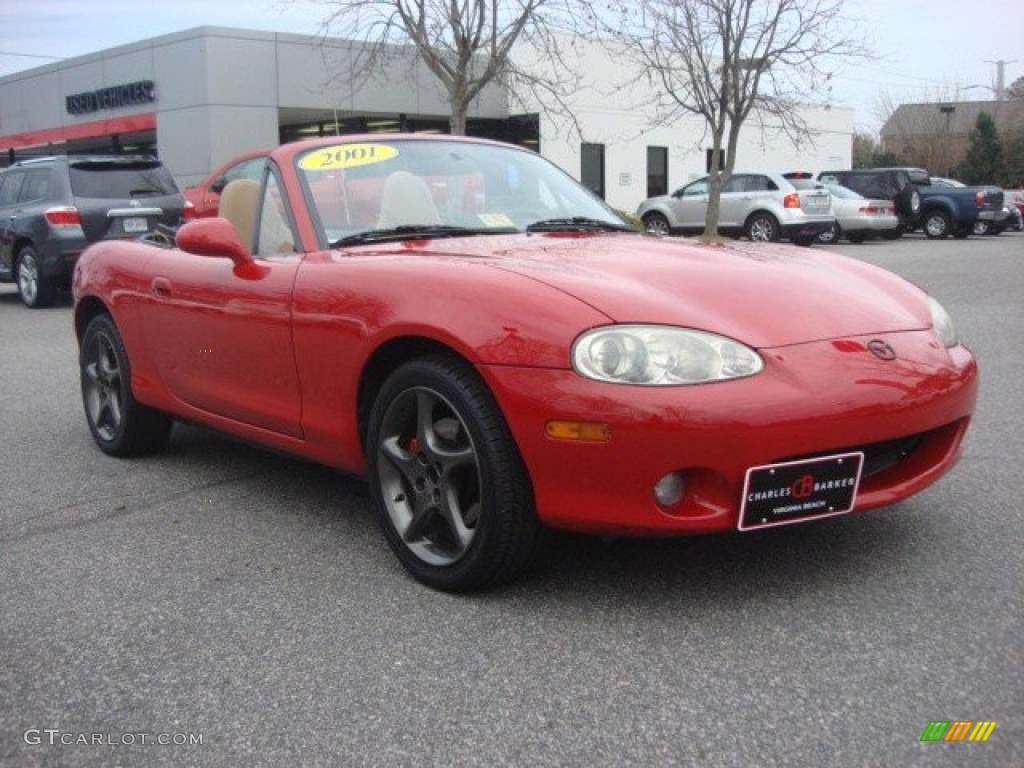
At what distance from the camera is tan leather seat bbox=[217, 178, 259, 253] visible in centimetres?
409

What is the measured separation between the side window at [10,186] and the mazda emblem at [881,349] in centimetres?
1238

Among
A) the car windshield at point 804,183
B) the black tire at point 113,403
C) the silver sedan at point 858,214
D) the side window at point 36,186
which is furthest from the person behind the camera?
the silver sedan at point 858,214

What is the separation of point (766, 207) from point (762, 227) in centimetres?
43

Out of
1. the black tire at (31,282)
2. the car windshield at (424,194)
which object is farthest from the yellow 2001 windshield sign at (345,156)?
the black tire at (31,282)

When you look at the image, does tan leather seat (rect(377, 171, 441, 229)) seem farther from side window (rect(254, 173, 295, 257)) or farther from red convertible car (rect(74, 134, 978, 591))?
side window (rect(254, 173, 295, 257))

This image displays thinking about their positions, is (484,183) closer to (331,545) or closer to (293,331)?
(293,331)

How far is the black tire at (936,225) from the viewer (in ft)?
86.1

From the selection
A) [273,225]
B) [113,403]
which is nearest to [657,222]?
[113,403]

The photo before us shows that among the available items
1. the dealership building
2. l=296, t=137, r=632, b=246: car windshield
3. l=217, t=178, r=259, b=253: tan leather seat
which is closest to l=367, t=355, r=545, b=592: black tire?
l=296, t=137, r=632, b=246: car windshield

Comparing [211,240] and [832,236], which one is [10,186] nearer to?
[211,240]

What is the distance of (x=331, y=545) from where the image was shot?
3545mm

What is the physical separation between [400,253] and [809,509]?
4.95ft

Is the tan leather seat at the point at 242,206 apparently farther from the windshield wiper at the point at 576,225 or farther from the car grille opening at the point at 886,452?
the car grille opening at the point at 886,452

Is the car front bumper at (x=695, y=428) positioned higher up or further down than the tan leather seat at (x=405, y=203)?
further down
